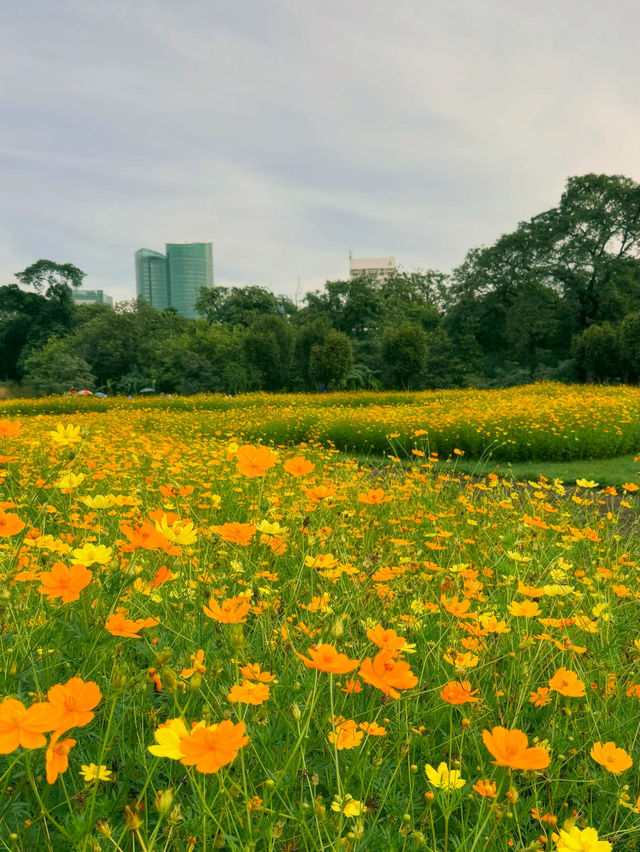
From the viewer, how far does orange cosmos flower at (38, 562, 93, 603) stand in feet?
3.10

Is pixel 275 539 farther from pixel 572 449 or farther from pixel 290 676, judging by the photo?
pixel 572 449

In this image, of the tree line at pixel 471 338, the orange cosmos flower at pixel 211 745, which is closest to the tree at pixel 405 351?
the tree line at pixel 471 338

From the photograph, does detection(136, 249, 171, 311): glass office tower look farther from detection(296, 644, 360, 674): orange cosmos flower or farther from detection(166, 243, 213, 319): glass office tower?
detection(296, 644, 360, 674): orange cosmos flower

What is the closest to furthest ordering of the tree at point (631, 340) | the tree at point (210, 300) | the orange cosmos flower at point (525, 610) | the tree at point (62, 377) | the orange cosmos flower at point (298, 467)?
the orange cosmos flower at point (525, 610), the orange cosmos flower at point (298, 467), the tree at point (631, 340), the tree at point (62, 377), the tree at point (210, 300)

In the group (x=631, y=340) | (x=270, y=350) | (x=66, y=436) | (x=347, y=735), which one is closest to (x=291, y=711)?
(x=347, y=735)

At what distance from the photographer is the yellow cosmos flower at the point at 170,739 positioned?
2.03ft

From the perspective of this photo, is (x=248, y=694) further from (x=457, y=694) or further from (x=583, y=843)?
(x=583, y=843)

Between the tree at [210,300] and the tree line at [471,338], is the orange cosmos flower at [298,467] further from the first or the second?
the tree at [210,300]

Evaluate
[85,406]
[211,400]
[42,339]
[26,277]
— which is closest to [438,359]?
[211,400]

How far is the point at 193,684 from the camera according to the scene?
791 mm

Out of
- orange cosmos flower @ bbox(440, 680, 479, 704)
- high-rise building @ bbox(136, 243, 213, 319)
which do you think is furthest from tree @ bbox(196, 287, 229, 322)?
high-rise building @ bbox(136, 243, 213, 319)

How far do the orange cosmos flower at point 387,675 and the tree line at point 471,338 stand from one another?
20313 millimetres

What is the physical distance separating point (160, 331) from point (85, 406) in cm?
1897

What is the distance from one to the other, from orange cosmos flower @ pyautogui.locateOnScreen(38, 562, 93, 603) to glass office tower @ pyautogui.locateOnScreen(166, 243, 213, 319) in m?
125
